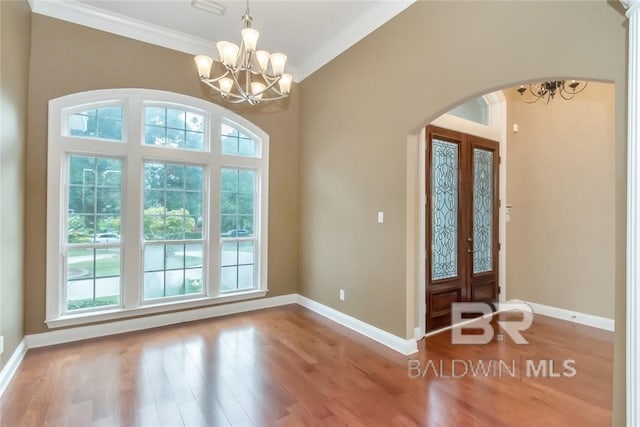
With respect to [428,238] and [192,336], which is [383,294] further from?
[192,336]

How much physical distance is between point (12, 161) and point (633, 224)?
463 centimetres

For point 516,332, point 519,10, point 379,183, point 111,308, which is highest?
point 519,10

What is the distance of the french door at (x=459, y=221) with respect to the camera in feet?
12.3

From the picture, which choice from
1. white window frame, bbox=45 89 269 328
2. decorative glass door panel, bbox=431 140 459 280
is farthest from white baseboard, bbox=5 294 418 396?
decorative glass door panel, bbox=431 140 459 280

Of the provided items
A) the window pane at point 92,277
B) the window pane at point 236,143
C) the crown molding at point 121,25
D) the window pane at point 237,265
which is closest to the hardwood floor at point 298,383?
the window pane at point 92,277

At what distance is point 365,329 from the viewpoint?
144 inches

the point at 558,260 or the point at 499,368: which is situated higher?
the point at 558,260

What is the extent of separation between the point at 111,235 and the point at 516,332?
16.6ft

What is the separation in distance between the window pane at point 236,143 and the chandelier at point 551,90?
3.58 meters

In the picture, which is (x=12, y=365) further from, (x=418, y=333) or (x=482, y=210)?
(x=482, y=210)

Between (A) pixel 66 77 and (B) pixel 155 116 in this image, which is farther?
(B) pixel 155 116

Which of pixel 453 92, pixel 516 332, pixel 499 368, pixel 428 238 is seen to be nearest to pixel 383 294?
pixel 428 238

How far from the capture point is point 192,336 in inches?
141

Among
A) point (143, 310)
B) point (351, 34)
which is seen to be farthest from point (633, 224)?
point (143, 310)
